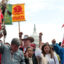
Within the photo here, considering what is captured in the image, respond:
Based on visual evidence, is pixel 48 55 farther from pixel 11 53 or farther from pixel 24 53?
pixel 11 53

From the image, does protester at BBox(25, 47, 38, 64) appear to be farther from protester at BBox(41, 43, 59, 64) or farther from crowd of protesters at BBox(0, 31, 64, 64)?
protester at BBox(41, 43, 59, 64)

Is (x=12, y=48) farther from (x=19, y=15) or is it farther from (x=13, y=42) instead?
(x=19, y=15)

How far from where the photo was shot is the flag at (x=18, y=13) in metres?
24.8

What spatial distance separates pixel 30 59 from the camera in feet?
23.7

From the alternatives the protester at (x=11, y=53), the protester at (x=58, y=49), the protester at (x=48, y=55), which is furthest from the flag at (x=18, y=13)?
the protester at (x=11, y=53)

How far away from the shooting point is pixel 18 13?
2547cm

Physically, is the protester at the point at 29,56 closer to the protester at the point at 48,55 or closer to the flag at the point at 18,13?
the protester at the point at 48,55

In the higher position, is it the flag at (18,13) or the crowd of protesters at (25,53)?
the flag at (18,13)

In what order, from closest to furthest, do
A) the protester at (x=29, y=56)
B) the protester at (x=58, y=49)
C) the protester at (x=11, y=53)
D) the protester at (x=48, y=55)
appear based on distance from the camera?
the protester at (x=11, y=53) → the protester at (x=29, y=56) → the protester at (x=48, y=55) → the protester at (x=58, y=49)

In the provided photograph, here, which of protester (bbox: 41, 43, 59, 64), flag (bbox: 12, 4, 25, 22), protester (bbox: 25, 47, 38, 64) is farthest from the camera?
flag (bbox: 12, 4, 25, 22)

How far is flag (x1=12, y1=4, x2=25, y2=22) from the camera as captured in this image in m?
24.8

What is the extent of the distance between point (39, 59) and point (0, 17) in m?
1.50

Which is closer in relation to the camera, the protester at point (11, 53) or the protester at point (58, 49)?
the protester at point (11, 53)

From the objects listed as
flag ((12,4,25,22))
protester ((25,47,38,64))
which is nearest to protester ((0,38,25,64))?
protester ((25,47,38,64))
